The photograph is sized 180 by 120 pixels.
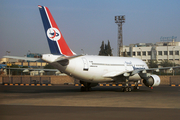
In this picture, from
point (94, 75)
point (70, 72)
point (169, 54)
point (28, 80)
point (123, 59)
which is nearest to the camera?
point (70, 72)

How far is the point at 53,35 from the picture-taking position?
23.2 m

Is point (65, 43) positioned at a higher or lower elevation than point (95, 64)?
higher

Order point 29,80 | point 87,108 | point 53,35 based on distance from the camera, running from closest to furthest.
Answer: point 87,108 < point 53,35 < point 29,80

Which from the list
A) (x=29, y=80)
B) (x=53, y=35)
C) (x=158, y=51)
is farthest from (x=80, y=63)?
(x=158, y=51)

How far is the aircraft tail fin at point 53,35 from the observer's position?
75.6 feet

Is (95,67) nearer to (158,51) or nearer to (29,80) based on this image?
(29,80)

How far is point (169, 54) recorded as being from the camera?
11275 centimetres

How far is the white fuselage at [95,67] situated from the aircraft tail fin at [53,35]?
4.02 ft

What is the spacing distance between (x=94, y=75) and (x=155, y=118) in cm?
1534

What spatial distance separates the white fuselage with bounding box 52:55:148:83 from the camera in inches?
922

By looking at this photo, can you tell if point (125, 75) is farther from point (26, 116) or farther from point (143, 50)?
point (143, 50)

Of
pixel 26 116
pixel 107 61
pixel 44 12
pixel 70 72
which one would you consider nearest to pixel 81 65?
pixel 70 72

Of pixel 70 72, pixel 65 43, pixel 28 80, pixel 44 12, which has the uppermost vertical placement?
pixel 44 12

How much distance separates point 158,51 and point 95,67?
9596 centimetres
